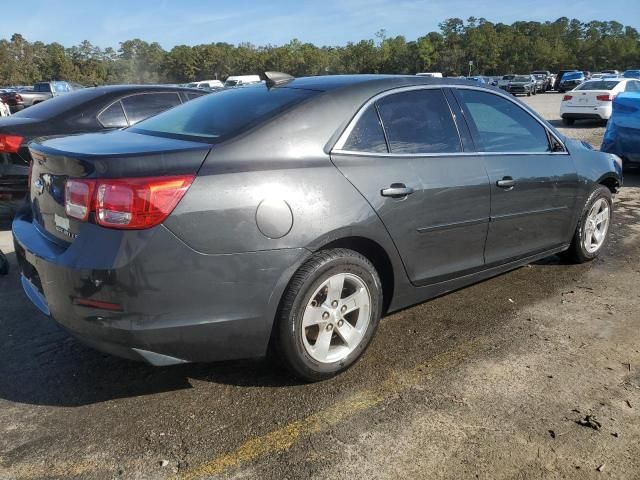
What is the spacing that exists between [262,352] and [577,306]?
2.50m

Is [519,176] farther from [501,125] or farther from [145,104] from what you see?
[145,104]

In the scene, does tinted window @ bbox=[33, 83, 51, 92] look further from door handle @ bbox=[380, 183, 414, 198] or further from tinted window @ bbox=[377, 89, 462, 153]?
door handle @ bbox=[380, 183, 414, 198]

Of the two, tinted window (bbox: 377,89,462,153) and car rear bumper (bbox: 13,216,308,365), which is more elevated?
tinted window (bbox: 377,89,462,153)

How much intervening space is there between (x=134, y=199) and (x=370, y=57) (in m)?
89.1

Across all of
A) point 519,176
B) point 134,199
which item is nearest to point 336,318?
point 134,199

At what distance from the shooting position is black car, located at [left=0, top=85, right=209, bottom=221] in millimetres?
5633

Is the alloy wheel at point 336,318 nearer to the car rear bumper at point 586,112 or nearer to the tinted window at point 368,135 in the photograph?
the tinted window at point 368,135

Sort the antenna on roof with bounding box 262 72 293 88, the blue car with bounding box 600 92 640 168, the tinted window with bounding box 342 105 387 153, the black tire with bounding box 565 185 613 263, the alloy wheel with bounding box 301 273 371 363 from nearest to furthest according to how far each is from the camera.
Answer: the alloy wheel with bounding box 301 273 371 363
the tinted window with bounding box 342 105 387 153
the antenna on roof with bounding box 262 72 293 88
the black tire with bounding box 565 185 613 263
the blue car with bounding box 600 92 640 168

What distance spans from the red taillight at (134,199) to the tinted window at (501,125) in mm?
2153

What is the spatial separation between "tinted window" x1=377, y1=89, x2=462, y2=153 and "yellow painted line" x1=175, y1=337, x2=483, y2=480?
1.25 meters

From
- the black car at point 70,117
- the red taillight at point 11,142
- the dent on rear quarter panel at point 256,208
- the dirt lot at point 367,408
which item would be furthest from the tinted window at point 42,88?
the dent on rear quarter panel at point 256,208

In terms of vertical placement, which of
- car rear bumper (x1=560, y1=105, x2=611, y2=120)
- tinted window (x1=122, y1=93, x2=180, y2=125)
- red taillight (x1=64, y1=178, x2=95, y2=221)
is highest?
tinted window (x1=122, y1=93, x2=180, y2=125)

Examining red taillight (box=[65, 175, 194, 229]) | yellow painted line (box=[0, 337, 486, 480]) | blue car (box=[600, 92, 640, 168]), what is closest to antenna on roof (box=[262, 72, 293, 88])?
red taillight (box=[65, 175, 194, 229])

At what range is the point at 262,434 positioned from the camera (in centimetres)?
256
